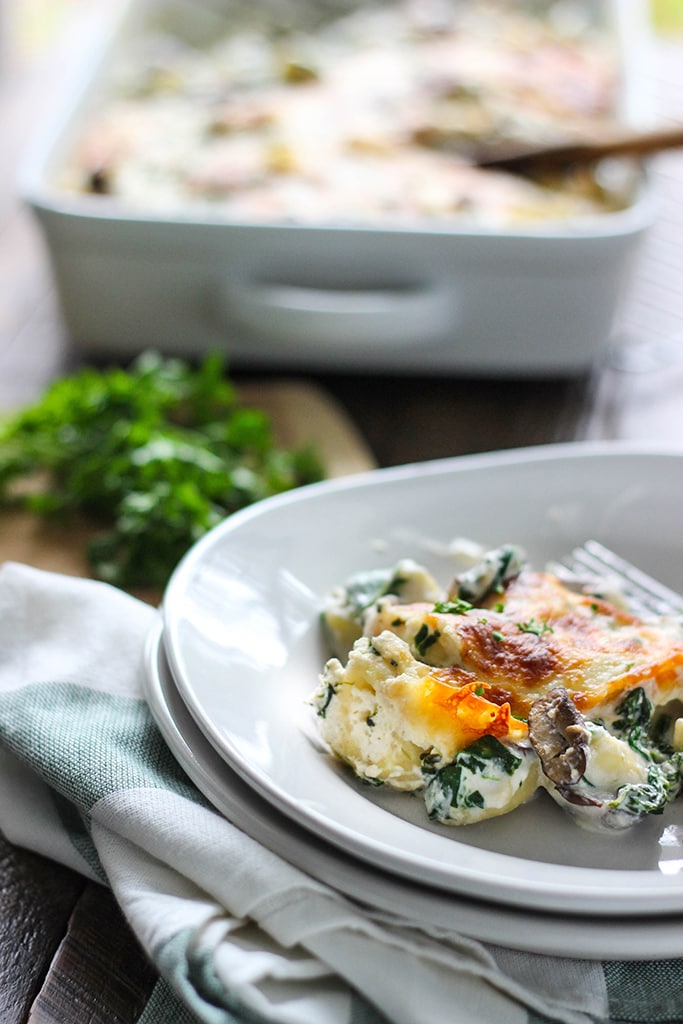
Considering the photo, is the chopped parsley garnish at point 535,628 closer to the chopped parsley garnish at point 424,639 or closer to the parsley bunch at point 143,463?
the chopped parsley garnish at point 424,639

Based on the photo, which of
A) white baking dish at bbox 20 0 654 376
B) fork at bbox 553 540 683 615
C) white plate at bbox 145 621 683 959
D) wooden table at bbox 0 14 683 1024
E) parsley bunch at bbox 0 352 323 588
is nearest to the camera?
white plate at bbox 145 621 683 959

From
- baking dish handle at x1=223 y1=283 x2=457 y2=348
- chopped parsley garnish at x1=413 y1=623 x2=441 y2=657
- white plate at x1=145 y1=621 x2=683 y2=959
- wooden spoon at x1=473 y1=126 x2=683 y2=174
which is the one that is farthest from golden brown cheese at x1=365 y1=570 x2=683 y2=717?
wooden spoon at x1=473 y1=126 x2=683 y2=174

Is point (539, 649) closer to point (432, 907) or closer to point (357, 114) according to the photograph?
point (432, 907)

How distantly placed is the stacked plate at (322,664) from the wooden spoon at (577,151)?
0.73m

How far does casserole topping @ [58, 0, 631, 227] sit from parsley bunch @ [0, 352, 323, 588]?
0.29 meters

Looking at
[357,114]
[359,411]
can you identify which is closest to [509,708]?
[359,411]

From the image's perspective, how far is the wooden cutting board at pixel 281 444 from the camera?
4.51 feet

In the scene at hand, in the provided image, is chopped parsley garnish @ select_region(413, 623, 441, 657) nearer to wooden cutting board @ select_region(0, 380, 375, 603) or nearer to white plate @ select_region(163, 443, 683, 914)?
white plate @ select_region(163, 443, 683, 914)

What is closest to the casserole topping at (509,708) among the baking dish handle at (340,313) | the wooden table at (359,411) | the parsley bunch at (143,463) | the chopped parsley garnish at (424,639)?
the chopped parsley garnish at (424,639)

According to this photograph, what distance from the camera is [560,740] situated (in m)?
0.81

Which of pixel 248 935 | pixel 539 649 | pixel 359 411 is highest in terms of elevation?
pixel 539 649

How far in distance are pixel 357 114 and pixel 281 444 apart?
0.76m

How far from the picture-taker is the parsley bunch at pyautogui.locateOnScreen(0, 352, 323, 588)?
4.25 ft

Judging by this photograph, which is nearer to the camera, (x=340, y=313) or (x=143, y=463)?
(x=143, y=463)
